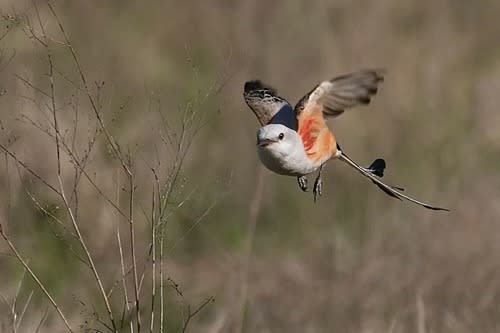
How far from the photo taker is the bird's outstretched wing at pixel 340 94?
17.3ft

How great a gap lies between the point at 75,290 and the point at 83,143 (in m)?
0.82

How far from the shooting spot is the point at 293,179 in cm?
1006

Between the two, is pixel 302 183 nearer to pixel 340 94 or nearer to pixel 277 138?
pixel 340 94

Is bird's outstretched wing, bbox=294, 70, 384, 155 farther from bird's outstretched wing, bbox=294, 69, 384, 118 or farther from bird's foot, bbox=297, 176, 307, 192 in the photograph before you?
bird's foot, bbox=297, 176, 307, 192

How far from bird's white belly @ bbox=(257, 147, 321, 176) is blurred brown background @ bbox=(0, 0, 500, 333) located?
5.89ft

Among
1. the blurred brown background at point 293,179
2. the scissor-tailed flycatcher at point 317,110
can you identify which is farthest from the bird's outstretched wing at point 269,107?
the blurred brown background at point 293,179

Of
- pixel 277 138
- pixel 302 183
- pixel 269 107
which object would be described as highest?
pixel 269 107

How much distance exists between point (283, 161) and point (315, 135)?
446 mm

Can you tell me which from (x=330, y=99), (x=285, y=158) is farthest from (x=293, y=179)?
(x=285, y=158)

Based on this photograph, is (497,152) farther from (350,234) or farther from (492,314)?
(492,314)

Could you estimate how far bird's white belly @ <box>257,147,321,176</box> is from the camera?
4758 millimetres

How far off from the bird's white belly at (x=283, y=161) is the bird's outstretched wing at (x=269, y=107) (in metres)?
0.28

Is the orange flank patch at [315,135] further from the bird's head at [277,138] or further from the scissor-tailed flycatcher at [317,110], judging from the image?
the bird's head at [277,138]

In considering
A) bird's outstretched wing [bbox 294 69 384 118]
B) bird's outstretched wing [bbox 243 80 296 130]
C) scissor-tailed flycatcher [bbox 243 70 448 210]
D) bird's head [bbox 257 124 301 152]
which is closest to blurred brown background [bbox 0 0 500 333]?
bird's outstretched wing [bbox 243 80 296 130]
